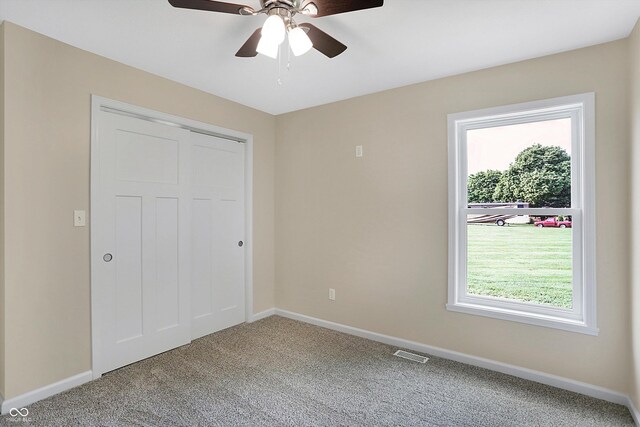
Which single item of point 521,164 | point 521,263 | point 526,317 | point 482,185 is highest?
point 521,164

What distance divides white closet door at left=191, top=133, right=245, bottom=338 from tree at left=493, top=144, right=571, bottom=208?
2.58 meters

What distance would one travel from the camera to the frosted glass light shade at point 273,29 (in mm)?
1657

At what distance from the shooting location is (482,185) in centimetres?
284

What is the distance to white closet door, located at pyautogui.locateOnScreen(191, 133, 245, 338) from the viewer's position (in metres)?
3.31

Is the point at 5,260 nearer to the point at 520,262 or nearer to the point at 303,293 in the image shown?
the point at 303,293

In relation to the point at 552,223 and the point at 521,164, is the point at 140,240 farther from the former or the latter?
the point at 552,223

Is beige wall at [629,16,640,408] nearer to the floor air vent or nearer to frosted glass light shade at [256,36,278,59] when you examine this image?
the floor air vent

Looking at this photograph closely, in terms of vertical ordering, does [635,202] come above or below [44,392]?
above

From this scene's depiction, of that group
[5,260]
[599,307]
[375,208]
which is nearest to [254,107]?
[375,208]

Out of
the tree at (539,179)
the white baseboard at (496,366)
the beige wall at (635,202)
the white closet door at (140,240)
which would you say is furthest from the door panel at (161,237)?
the beige wall at (635,202)

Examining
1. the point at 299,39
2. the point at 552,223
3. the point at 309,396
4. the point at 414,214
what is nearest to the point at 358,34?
the point at 299,39

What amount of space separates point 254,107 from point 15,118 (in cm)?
213

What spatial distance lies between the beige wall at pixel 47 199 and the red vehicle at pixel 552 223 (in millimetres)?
3420

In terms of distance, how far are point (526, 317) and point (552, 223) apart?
29.2 inches
